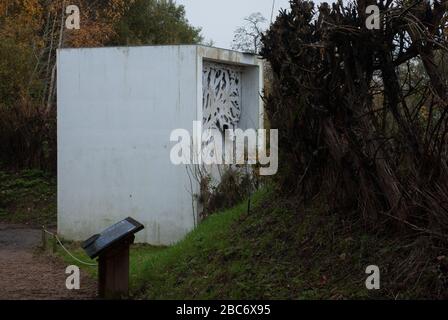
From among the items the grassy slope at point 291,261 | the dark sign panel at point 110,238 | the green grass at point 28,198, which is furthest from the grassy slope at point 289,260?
the green grass at point 28,198

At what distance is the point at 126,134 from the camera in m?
14.2

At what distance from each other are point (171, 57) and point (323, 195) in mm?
6470

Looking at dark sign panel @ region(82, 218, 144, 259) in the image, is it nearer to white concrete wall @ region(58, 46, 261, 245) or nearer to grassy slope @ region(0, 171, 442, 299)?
grassy slope @ region(0, 171, 442, 299)

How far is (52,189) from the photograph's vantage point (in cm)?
1980

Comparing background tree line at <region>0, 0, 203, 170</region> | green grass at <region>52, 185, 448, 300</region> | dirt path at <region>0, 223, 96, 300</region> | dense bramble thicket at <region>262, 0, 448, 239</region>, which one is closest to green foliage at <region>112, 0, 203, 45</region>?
background tree line at <region>0, 0, 203, 170</region>

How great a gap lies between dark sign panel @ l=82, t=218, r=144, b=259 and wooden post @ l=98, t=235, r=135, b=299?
4.1 inches

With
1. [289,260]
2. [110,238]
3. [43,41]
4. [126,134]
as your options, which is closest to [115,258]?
[110,238]

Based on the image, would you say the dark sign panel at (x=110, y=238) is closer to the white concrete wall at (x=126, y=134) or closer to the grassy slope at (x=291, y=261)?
the grassy slope at (x=291, y=261)

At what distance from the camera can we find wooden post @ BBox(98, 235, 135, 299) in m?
8.23

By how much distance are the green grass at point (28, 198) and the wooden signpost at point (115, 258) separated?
958cm

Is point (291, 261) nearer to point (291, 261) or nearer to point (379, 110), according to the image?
point (291, 261)

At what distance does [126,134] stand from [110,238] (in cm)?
628

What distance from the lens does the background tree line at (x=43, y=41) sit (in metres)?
20.9
